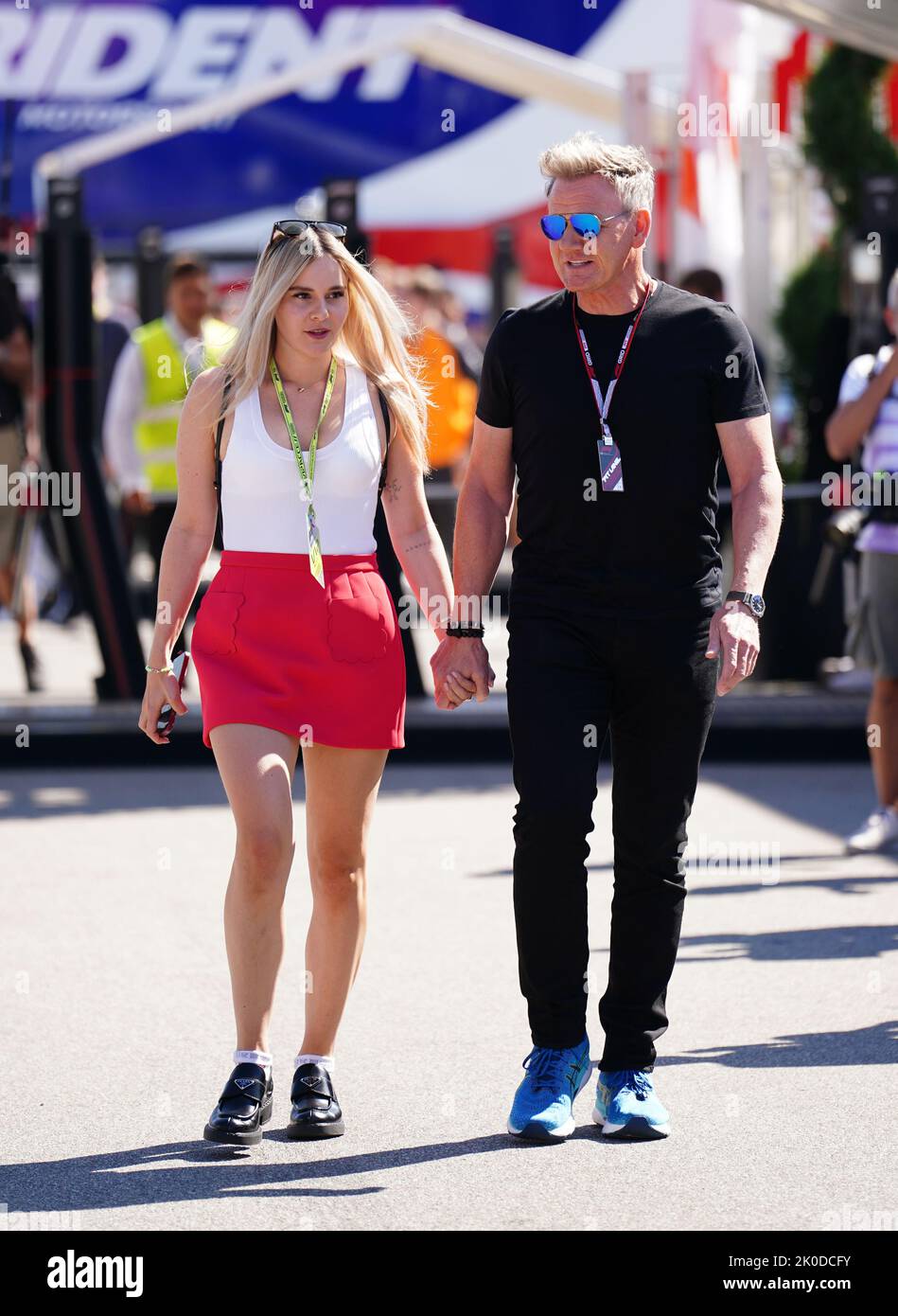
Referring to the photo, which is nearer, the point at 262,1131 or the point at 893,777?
the point at 262,1131

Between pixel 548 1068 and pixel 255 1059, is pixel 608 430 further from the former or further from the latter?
pixel 255 1059

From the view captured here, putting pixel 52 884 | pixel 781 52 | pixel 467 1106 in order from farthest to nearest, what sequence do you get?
1. pixel 781 52
2. pixel 52 884
3. pixel 467 1106

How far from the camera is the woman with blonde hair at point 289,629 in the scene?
188 inches

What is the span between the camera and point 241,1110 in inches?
188

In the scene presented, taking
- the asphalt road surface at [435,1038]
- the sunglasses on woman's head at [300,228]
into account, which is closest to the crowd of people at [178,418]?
the sunglasses on woman's head at [300,228]

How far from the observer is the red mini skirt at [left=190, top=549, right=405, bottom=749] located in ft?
15.7

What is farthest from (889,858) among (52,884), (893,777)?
(52,884)

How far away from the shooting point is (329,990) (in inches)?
194

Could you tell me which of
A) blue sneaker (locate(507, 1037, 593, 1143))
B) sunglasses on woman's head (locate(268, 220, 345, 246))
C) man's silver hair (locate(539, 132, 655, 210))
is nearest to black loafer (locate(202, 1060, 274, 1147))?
blue sneaker (locate(507, 1037, 593, 1143))

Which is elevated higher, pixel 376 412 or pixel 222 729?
pixel 376 412

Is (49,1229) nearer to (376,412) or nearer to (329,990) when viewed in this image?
(329,990)

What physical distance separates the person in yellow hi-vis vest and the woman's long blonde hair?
6015mm

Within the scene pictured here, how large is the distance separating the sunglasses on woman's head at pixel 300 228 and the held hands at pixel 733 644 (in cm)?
116
